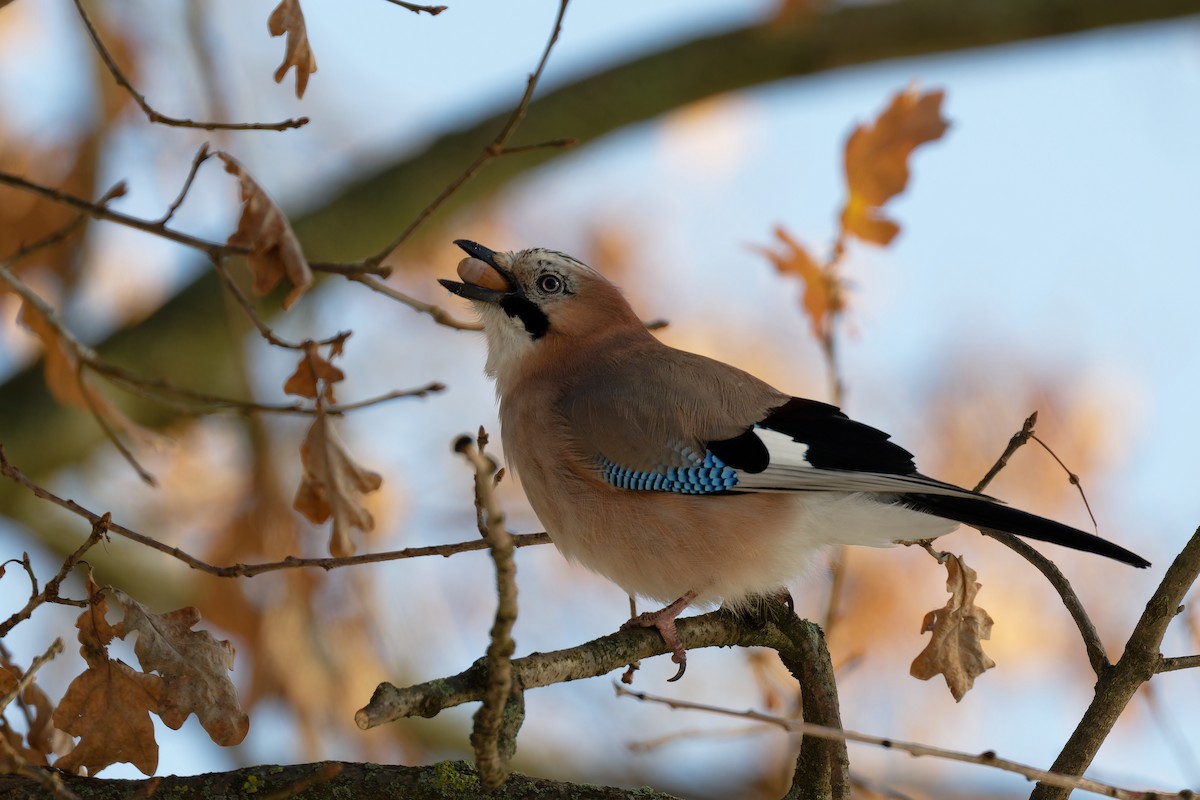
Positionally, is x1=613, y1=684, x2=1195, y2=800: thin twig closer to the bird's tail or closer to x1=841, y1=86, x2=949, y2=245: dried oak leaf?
the bird's tail

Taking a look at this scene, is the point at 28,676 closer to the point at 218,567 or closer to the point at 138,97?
the point at 218,567

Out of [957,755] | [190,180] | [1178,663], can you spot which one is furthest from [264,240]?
[1178,663]

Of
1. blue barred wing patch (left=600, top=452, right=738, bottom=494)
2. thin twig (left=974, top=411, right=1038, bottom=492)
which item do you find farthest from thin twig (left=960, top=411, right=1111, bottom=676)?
blue barred wing patch (left=600, top=452, right=738, bottom=494)

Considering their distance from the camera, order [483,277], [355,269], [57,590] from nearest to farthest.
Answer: [57,590] < [355,269] < [483,277]

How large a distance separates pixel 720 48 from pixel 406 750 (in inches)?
146

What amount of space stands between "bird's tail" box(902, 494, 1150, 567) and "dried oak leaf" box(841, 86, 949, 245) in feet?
3.02

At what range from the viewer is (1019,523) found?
2.63 meters

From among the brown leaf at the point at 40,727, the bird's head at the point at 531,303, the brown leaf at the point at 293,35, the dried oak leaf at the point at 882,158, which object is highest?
the dried oak leaf at the point at 882,158

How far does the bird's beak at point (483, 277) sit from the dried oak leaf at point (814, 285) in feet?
2.50

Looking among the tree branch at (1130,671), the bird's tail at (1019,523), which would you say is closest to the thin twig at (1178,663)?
the tree branch at (1130,671)

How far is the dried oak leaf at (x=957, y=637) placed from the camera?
2730mm

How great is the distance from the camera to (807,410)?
10.8 feet

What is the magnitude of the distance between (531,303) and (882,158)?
108 cm

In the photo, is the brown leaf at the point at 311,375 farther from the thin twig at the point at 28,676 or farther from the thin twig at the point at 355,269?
the thin twig at the point at 28,676
